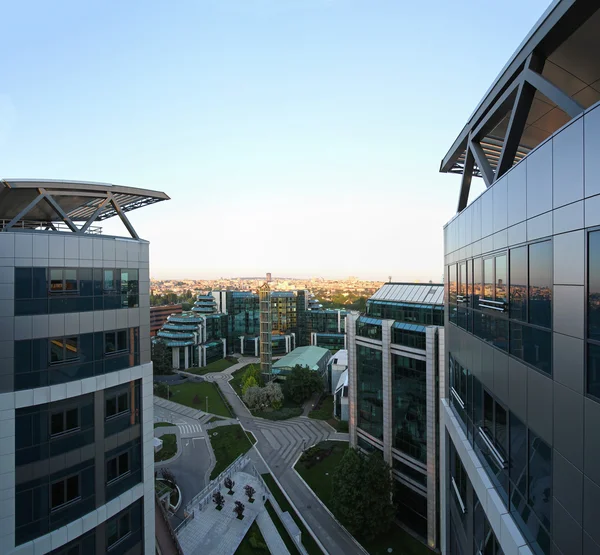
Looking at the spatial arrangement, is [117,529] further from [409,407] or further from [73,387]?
[409,407]

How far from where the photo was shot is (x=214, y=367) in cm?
8288

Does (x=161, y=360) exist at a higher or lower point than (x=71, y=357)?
lower

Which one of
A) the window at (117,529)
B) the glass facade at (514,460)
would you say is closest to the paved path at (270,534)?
the window at (117,529)

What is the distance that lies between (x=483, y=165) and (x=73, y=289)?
17377 mm

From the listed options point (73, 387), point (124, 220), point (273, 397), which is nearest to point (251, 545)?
point (73, 387)

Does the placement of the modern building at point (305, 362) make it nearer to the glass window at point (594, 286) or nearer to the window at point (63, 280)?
the window at point (63, 280)

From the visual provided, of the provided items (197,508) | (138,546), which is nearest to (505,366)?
(138,546)

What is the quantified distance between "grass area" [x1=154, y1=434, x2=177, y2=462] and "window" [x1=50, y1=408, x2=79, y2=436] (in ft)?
100

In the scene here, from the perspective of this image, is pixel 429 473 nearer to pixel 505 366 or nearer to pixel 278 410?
pixel 505 366

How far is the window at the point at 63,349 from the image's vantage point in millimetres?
15344

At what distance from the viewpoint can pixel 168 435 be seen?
48656 millimetres

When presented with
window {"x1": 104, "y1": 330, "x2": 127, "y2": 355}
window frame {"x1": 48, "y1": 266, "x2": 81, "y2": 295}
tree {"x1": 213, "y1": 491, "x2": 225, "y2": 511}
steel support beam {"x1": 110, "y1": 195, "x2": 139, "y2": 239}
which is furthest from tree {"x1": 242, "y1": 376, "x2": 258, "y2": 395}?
window frame {"x1": 48, "y1": 266, "x2": 81, "y2": 295}

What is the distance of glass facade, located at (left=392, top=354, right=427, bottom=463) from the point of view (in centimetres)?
2886

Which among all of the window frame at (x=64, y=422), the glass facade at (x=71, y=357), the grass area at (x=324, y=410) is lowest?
the grass area at (x=324, y=410)
